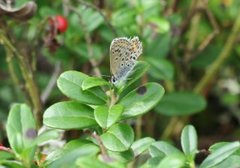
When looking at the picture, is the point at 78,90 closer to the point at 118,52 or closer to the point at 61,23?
the point at 118,52

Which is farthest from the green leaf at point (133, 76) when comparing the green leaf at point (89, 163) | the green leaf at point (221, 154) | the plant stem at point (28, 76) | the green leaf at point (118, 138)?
the plant stem at point (28, 76)

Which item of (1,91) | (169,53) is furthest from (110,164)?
(1,91)

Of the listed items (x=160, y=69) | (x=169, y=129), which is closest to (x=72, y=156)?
(x=160, y=69)

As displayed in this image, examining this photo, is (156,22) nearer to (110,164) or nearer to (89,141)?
(89,141)

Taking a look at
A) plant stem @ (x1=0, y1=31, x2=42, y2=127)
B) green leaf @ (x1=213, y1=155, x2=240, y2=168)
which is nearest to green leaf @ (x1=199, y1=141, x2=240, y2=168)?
green leaf @ (x1=213, y1=155, x2=240, y2=168)

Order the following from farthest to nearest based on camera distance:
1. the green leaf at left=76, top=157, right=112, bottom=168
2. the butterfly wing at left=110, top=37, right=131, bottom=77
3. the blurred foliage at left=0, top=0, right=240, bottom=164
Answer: the blurred foliage at left=0, top=0, right=240, bottom=164 < the butterfly wing at left=110, top=37, right=131, bottom=77 < the green leaf at left=76, top=157, right=112, bottom=168

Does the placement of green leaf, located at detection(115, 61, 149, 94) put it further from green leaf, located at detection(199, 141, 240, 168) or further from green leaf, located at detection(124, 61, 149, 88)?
green leaf, located at detection(199, 141, 240, 168)
